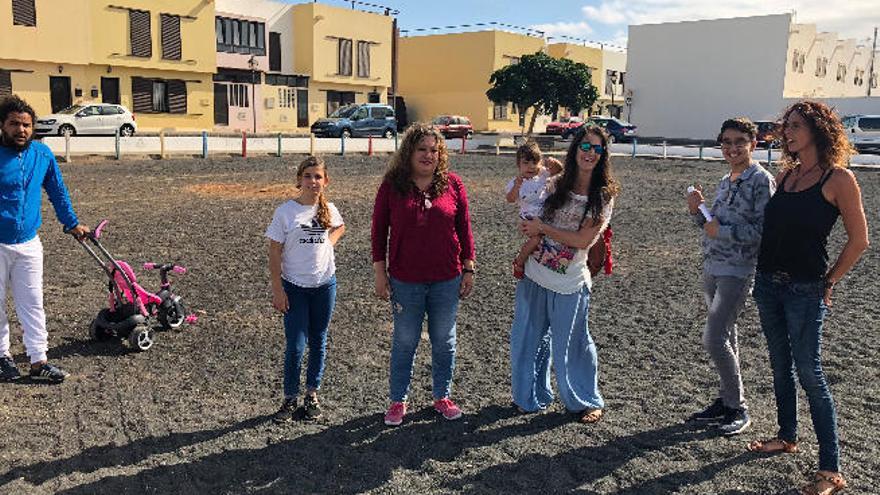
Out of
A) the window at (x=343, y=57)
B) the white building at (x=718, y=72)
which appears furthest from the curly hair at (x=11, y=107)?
the white building at (x=718, y=72)

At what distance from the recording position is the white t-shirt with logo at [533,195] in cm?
435

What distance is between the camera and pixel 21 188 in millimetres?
4543

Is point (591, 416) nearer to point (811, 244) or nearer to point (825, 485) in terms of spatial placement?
point (825, 485)

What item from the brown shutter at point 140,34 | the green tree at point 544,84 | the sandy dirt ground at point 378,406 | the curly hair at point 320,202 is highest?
the brown shutter at point 140,34

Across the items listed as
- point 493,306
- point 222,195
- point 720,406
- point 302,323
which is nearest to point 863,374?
point 720,406

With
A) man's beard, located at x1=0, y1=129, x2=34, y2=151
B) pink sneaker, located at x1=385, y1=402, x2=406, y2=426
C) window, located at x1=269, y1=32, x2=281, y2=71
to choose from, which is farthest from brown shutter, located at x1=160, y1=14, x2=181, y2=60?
pink sneaker, located at x1=385, y1=402, x2=406, y2=426

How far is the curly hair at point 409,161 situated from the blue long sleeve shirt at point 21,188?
94.0 inches

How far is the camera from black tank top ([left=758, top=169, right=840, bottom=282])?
11.2 feet

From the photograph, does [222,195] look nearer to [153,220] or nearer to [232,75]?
[153,220]

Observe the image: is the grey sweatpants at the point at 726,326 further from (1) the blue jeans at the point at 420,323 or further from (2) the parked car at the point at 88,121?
(2) the parked car at the point at 88,121

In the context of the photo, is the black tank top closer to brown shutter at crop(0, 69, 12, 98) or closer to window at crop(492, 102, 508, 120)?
brown shutter at crop(0, 69, 12, 98)

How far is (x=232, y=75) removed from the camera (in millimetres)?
41625

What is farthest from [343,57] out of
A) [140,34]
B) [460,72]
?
[140,34]

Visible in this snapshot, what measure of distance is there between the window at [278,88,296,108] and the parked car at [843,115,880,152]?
30253 mm
